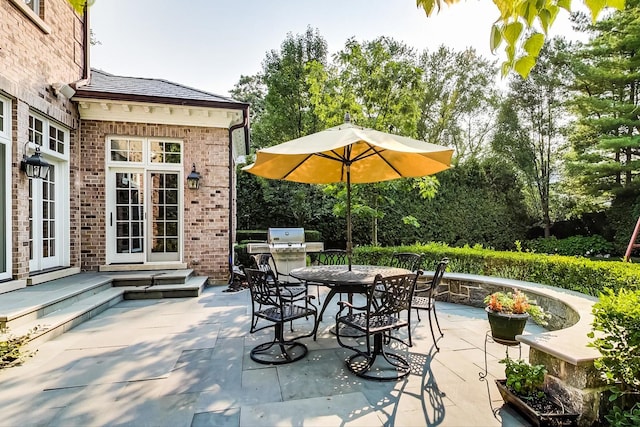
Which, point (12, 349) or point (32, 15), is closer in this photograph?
point (12, 349)

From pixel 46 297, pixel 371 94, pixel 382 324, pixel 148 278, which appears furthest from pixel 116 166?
pixel 382 324

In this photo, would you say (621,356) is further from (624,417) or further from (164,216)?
(164,216)

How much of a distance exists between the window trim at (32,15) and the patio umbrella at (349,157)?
167 inches

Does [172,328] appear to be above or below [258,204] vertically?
below

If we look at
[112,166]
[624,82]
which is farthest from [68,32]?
[624,82]

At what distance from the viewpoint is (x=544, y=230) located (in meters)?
12.3

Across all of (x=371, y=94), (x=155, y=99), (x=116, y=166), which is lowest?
(x=116, y=166)

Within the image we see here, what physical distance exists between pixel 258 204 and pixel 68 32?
646 centimetres

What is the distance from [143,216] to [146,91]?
2.59 metres

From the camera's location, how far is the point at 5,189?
4.74 m

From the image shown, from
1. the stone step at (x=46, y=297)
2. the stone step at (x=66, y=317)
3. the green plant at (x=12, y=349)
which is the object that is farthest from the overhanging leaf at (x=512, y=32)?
the stone step at (x=46, y=297)

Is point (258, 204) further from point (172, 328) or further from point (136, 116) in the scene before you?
point (172, 328)

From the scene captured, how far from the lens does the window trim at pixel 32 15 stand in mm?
4790

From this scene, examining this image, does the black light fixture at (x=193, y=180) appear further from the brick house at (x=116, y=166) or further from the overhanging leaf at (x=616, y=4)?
the overhanging leaf at (x=616, y=4)
